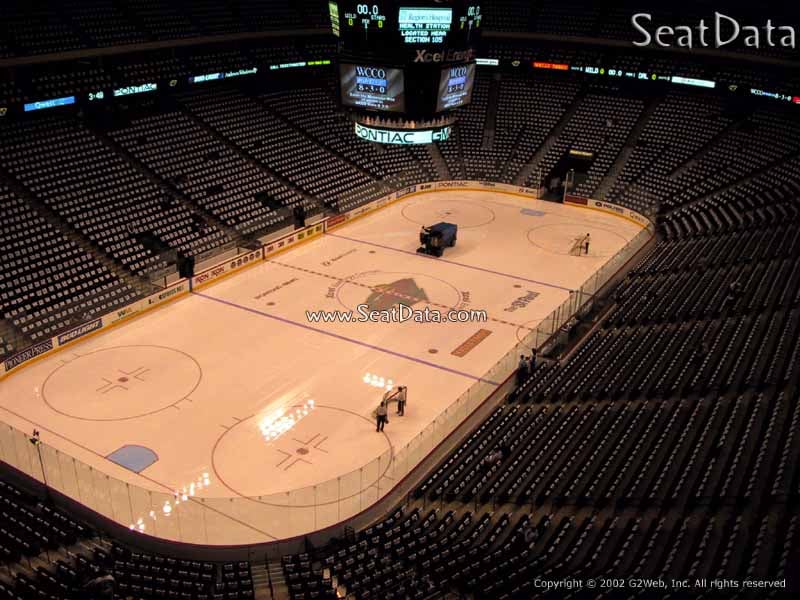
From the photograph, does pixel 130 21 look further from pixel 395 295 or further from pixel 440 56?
pixel 395 295

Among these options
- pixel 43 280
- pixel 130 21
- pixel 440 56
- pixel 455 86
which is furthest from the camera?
pixel 130 21

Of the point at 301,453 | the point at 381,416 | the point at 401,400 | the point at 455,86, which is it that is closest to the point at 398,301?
the point at 455,86

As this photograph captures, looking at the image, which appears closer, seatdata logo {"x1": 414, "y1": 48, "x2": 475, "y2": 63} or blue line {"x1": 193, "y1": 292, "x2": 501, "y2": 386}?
blue line {"x1": 193, "y1": 292, "x2": 501, "y2": 386}

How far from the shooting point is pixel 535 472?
52.2ft

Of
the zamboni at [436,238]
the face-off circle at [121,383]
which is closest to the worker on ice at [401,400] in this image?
the face-off circle at [121,383]

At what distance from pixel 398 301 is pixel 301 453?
10.1 m

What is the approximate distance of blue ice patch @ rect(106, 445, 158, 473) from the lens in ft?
56.6

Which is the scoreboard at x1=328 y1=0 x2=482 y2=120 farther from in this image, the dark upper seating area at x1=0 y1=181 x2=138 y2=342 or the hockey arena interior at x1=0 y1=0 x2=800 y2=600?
the dark upper seating area at x1=0 y1=181 x2=138 y2=342

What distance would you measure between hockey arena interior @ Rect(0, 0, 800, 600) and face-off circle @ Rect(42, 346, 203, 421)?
11 cm

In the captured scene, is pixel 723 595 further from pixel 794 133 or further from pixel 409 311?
pixel 794 133

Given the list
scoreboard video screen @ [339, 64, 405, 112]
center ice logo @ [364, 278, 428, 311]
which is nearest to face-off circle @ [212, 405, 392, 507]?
center ice logo @ [364, 278, 428, 311]

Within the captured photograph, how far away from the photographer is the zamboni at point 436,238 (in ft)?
103

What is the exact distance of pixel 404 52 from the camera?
75.9 ft

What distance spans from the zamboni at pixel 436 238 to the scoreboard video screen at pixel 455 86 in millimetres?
6573
